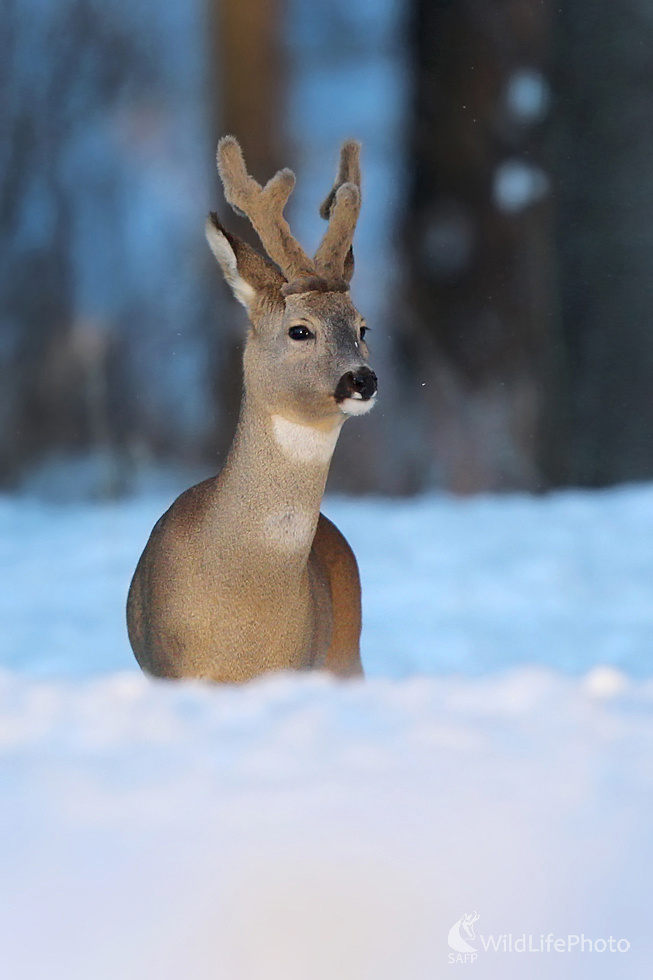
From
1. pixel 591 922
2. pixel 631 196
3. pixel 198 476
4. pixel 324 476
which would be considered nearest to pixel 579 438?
pixel 631 196

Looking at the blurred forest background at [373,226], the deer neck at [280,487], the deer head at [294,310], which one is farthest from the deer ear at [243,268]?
the blurred forest background at [373,226]

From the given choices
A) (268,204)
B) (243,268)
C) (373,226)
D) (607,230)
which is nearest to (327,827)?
(243,268)

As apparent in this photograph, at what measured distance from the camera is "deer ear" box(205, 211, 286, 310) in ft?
8.31

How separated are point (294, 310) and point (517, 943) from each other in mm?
1333

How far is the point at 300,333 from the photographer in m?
2.49

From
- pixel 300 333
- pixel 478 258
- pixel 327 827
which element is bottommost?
pixel 327 827

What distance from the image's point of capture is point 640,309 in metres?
4.64

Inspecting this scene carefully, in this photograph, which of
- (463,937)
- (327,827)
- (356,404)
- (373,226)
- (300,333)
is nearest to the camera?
(463,937)

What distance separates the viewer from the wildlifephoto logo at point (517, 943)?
1.45 metres

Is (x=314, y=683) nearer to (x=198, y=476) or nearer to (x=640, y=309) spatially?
(x=198, y=476)

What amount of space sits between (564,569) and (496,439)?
2.79 feet

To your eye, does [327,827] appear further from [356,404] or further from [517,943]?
[356,404]

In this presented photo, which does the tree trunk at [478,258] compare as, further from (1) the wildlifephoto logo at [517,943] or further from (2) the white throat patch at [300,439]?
(1) the wildlifephoto logo at [517,943]

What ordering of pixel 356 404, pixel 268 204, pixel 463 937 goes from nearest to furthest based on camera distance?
1. pixel 463 937
2. pixel 356 404
3. pixel 268 204
